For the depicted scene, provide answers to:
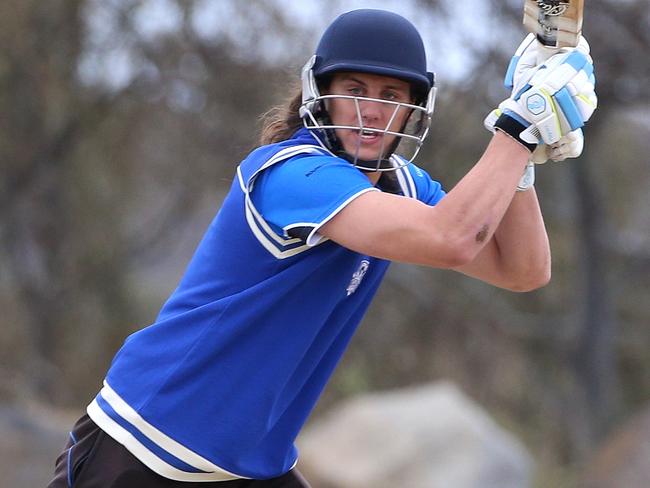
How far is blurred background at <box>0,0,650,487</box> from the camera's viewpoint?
11.6 metres

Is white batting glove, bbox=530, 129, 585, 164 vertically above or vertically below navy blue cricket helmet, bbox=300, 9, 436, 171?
below

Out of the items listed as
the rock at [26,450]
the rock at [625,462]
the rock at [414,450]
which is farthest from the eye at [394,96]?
the rock at [625,462]

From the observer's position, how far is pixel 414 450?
8.19m

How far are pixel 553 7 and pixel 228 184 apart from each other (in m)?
10.5

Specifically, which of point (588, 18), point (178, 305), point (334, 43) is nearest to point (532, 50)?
point (334, 43)

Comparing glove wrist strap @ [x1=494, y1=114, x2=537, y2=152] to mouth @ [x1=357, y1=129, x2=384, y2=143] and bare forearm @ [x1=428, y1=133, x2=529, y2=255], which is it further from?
mouth @ [x1=357, y1=129, x2=384, y2=143]

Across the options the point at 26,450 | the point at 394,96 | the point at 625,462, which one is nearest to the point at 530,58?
the point at 394,96

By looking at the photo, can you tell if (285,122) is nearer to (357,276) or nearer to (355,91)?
(355,91)

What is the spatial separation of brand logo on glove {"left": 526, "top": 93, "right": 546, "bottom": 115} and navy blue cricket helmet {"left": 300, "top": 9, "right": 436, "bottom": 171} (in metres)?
0.38

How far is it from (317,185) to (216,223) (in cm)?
42

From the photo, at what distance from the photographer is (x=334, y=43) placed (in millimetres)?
3121

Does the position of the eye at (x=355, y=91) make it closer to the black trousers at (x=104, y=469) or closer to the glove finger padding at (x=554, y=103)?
the glove finger padding at (x=554, y=103)

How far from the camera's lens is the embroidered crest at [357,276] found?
3154mm

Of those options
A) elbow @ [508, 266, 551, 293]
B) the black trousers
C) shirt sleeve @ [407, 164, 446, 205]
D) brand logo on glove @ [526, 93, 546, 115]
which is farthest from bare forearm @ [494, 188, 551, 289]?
the black trousers
